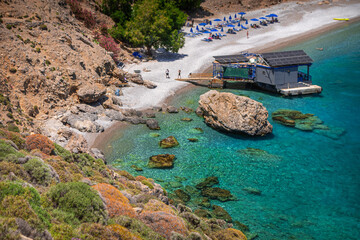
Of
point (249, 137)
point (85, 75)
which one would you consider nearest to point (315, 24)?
point (249, 137)

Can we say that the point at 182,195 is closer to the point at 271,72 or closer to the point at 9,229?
the point at 9,229

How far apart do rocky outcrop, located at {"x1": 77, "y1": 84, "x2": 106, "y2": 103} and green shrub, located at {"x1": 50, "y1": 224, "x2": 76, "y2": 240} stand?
34.5 metres

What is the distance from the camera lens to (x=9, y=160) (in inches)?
763

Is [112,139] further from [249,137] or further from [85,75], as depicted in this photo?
[249,137]

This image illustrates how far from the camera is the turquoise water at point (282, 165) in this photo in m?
28.3

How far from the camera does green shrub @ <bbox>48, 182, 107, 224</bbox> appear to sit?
16.8 m

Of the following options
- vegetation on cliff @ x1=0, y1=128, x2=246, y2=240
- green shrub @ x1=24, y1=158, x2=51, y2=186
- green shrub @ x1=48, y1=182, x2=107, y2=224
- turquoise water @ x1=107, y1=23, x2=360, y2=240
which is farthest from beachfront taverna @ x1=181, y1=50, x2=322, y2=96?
green shrub @ x1=48, y1=182, x2=107, y2=224

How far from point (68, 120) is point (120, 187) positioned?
20967mm

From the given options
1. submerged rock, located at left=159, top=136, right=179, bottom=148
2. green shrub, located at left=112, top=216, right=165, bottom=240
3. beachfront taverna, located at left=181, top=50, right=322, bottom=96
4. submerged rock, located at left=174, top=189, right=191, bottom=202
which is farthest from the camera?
beachfront taverna, located at left=181, top=50, right=322, bottom=96

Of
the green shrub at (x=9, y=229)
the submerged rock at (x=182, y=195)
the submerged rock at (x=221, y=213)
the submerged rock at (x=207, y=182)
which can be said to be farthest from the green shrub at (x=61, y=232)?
the submerged rock at (x=207, y=182)

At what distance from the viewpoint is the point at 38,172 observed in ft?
64.1

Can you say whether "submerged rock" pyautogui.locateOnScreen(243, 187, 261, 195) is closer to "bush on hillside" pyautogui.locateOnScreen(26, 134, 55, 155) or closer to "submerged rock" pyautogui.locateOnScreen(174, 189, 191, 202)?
"submerged rock" pyautogui.locateOnScreen(174, 189, 191, 202)

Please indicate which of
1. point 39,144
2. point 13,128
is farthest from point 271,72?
point 39,144

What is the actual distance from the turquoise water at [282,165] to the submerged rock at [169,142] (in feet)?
2.70
